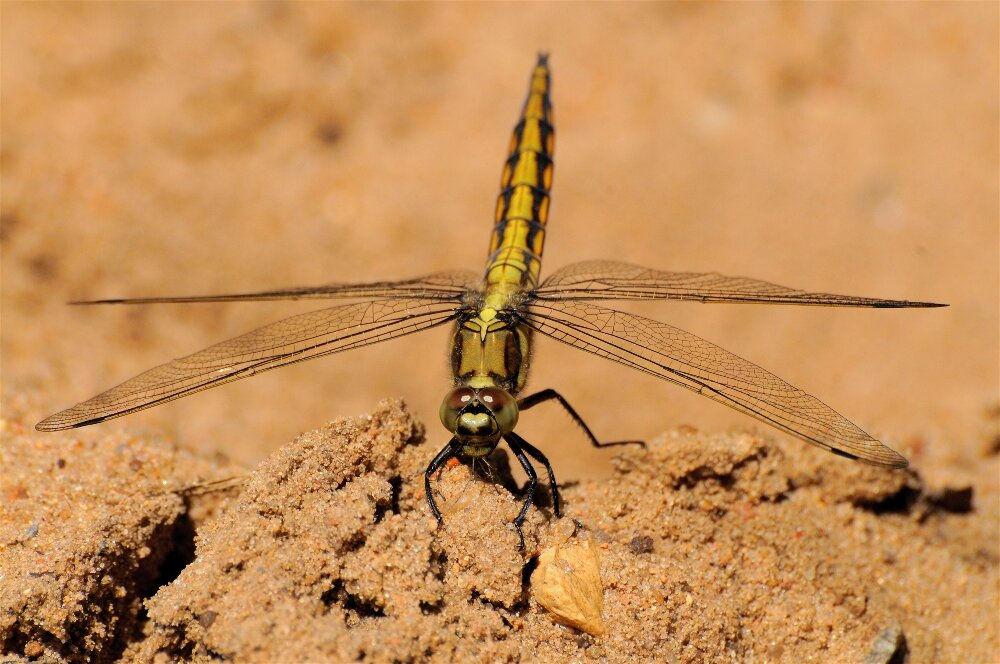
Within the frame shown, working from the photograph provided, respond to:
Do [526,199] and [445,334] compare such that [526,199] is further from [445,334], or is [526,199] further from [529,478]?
[529,478]

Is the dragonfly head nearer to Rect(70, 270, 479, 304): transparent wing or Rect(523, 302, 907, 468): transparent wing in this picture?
Rect(523, 302, 907, 468): transparent wing

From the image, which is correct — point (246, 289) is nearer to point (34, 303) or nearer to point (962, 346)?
point (34, 303)

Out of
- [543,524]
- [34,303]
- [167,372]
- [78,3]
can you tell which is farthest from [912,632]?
[78,3]

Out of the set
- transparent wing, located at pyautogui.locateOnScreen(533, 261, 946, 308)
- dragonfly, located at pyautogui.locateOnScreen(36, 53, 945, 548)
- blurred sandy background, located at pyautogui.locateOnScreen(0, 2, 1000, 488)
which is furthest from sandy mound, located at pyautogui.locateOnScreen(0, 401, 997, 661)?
blurred sandy background, located at pyautogui.locateOnScreen(0, 2, 1000, 488)

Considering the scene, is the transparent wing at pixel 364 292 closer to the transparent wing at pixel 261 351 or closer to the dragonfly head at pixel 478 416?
the transparent wing at pixel 261 351

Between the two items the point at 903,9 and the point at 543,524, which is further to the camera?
the point at 903,9

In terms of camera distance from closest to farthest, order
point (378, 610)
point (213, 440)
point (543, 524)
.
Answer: point (378, 610)
point (543, 524)
point (213, 440)
